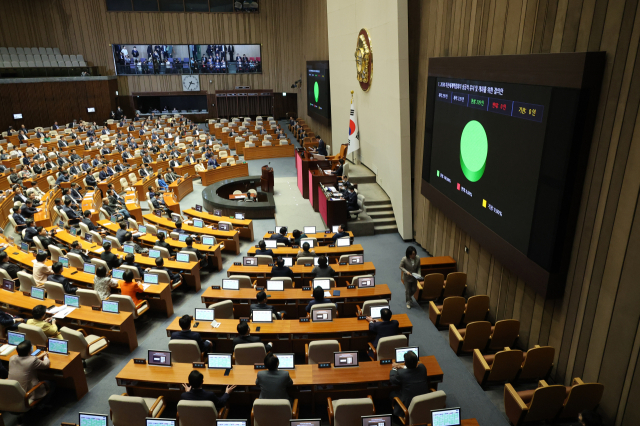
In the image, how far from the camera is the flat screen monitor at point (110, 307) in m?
6.88

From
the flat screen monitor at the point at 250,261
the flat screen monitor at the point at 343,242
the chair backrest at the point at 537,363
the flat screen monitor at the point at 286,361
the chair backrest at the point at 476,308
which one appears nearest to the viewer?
the flat screen monitor at the point at 286,361

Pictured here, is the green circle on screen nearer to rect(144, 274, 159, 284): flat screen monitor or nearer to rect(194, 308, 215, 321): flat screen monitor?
rect(194, 308, 215, 321): flat screen monitor

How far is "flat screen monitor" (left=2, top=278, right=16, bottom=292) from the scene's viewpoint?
7695mm

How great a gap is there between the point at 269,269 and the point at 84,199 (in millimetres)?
8269

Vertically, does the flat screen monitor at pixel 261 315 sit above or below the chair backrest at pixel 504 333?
above

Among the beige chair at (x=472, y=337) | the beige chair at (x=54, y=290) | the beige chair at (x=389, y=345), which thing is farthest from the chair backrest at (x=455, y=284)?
the beige chair at (x=54, y=290)

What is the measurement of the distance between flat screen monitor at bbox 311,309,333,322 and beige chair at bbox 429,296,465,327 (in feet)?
6.59

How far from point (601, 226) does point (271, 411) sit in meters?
4.33

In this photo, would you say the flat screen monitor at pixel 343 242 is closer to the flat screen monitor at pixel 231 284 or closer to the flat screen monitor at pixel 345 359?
the flat screen monitor at pixel 231 284

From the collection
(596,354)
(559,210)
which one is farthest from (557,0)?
(596,354)

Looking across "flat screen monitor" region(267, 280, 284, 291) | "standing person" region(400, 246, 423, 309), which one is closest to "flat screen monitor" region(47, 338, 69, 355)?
"flat screen monitor" region(267, 280, 284, 291)

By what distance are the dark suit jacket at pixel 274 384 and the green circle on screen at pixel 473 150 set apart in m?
4.62

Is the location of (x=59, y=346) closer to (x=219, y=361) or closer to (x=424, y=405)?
(x=219, y=361)

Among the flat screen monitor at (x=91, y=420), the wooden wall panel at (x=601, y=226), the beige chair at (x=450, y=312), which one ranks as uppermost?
the wooden wall panel at (x=601, y=226)
